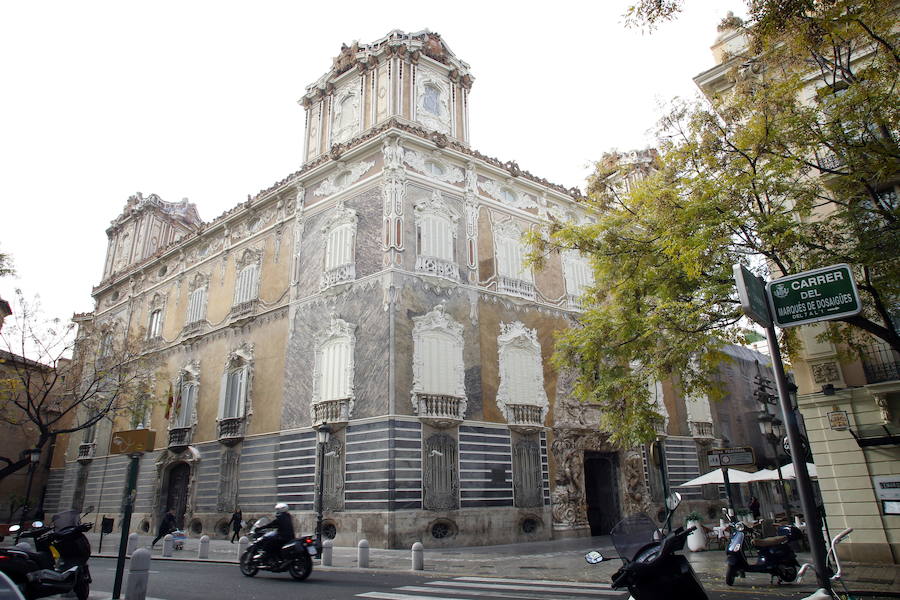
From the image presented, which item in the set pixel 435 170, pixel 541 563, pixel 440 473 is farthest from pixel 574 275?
pixel 541 563

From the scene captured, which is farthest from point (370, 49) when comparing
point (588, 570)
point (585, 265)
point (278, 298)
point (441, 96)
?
point (588, 570)

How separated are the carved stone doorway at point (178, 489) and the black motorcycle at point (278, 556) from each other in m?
16.6

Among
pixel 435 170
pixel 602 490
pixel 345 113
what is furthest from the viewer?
pixel 345 113

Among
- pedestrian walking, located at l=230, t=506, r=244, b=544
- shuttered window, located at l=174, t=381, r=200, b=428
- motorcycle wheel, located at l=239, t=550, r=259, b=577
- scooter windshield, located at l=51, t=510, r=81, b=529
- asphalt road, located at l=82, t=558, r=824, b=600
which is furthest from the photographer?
shuttered window, located at l=174, t=381, r=200, b=428

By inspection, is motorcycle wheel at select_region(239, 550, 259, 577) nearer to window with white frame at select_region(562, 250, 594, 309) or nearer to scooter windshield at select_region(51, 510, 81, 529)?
scooter windshield at select_region(51, 510, 81, 529)

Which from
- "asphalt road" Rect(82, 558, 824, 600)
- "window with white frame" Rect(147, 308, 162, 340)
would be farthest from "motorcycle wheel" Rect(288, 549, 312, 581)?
"window with white frame" Rect(147, 308, 162, 340)

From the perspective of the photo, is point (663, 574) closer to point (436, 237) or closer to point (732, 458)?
point (732, 458)

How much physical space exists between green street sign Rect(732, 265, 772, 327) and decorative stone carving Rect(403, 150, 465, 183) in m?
18.1

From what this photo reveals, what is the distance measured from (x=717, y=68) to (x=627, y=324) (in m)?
9.12

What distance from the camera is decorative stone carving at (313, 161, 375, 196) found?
23.3 metres

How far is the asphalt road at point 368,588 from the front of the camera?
8.79 m

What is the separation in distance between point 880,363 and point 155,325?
32.6 m

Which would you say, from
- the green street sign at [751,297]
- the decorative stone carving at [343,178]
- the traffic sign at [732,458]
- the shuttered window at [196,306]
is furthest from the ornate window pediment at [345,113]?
the green street sign at [751,297]

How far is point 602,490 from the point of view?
24.5m
